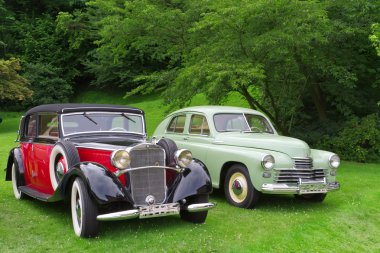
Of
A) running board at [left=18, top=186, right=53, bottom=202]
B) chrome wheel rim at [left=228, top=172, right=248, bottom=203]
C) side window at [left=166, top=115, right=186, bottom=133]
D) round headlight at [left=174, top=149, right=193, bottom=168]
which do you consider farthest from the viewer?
side window at [left=166, top=115, right=186, bottom=133]

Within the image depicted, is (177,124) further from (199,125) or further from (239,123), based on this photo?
(239,123)

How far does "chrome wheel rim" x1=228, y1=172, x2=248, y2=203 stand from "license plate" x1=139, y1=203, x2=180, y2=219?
6.74ft

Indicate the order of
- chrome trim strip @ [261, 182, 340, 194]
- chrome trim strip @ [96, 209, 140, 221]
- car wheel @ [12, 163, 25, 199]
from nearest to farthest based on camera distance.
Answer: chrome trim strip @ [96, 209, 140, 221]
chrome trim strip @ [261, 182, 340, 194]
car wheel @ [12, 163, 25, 199]

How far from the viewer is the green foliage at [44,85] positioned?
32.7 meters

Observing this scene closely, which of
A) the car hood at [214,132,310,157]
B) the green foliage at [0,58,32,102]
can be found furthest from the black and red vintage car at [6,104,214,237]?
the green foliage at [0,58,32,102]

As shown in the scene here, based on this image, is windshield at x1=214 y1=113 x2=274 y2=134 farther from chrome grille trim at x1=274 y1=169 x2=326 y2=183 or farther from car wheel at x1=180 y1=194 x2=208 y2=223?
car wheel at x1=180 y1=194 x2=208 y2=223

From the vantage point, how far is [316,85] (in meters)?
16.5

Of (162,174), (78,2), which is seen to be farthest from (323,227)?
(78,2)

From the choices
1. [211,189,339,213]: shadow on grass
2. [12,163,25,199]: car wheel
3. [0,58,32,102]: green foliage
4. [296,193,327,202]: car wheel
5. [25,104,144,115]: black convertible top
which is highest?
[0,58,32,102]: green foliage

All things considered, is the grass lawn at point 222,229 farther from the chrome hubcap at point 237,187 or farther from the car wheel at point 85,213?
the chrome hubcap at point 237,187

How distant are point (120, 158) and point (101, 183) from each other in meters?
0.42

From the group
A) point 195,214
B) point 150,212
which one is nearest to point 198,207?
point 195,214

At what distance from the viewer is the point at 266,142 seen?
7910 millimetres

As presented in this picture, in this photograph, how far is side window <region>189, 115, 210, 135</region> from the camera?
8.74m
